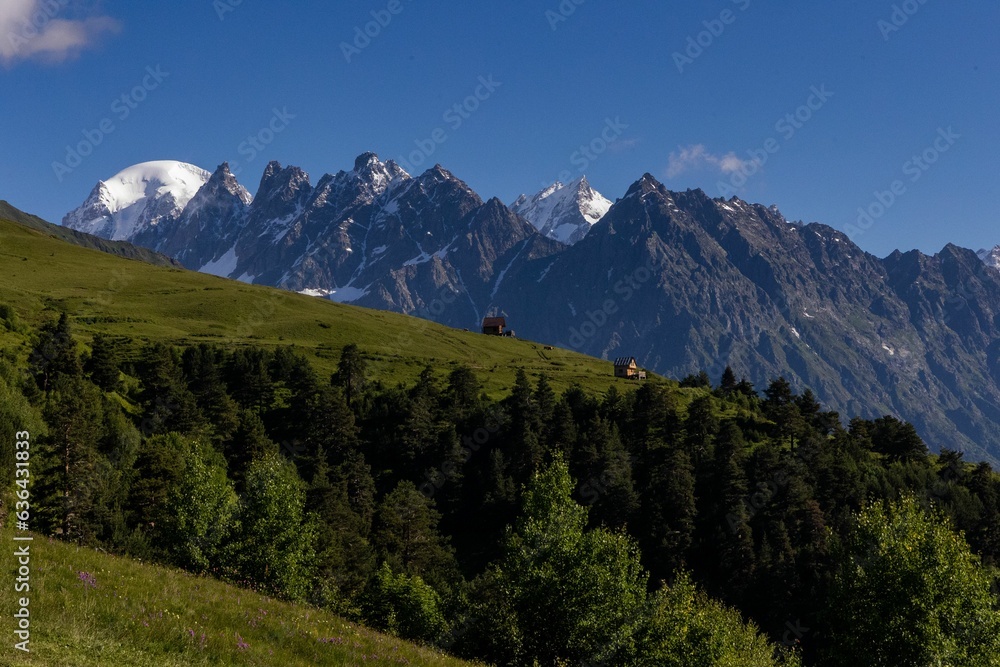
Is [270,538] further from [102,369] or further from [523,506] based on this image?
[102,369]

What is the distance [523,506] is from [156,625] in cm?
3833

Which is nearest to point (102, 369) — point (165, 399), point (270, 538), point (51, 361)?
point (165, 399)

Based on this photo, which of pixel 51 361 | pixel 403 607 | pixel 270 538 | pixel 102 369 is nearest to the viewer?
pixel 270 538

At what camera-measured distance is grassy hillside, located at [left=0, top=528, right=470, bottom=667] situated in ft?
58.8

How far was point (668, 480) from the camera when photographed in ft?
358

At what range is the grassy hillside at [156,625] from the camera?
58.8 feet

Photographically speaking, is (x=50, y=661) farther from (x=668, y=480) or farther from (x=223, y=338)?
(x=223, y=338)

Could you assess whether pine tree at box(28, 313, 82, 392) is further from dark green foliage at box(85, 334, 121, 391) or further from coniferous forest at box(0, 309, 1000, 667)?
dark green foliage at box(85, 334, 121, 391)

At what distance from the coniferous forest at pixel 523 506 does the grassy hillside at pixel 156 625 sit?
50.1 feet

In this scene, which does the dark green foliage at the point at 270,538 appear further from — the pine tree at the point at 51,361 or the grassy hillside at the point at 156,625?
the pine tree at the point at 51,361

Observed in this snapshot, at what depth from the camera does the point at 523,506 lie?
56219 millimetres

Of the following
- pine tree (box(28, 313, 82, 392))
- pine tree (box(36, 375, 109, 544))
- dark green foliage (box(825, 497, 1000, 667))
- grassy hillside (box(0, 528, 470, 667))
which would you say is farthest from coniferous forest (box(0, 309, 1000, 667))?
grassy hillside (box(0, 528, 470, 667))

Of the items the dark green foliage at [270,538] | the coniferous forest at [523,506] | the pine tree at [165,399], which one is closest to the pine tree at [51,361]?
the coniferous forest at [523,506]

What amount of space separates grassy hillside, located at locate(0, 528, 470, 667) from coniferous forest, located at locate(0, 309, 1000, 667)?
50.1 ft
